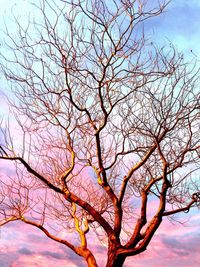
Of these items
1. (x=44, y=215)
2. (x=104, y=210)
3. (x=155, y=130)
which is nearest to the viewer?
(x=155, y=130)

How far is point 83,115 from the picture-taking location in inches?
341

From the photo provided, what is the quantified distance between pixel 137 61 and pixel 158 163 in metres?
2.33

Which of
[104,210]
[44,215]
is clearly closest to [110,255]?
[44,215]

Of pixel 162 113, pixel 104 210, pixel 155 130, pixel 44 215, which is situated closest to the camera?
pixel 162 113

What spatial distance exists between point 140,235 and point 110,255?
2.39 ft

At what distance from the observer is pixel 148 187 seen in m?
8.43

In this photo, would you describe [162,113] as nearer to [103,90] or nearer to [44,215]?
[103,90]

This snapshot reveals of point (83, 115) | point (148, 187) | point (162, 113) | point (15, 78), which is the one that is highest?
point (15, 78)

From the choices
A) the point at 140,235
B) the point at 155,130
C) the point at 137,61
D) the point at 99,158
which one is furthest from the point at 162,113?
the point at 140,235

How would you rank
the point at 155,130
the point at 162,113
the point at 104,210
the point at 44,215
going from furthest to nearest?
the point at 104,210 < the point at 44,215 < the point at 155,130 < the point at 162,113

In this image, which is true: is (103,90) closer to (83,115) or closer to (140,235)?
(83,115)

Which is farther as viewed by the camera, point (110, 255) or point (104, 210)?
point (104, 210)

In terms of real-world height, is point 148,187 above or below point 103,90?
below

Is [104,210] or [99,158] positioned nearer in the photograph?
[99,158]
